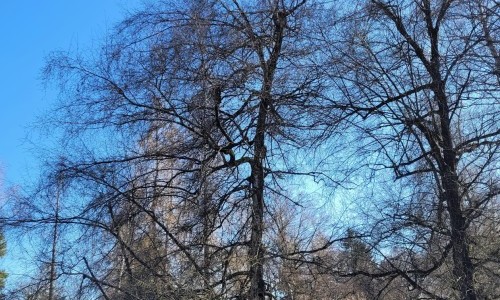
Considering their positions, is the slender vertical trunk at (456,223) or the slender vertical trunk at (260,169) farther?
the slender vertical trunk at (260,169)

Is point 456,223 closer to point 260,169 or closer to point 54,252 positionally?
point 260,169

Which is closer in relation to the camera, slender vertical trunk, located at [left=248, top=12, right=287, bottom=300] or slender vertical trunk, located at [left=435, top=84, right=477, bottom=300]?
slender vertical trunk, located at [left=435, top=84, right=477, bottom=300]

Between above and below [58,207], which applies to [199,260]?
below

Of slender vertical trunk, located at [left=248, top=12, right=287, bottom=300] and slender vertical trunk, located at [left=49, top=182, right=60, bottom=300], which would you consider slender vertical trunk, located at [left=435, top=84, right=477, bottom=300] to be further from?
slender vertical trunk, located at [left=49, top=182, right=60, bottom=300]

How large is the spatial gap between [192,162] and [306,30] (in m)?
2.97

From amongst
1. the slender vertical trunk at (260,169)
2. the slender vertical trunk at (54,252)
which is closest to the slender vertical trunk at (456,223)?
the slender vertical trunk at (260,169)

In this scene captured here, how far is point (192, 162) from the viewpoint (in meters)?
8.79

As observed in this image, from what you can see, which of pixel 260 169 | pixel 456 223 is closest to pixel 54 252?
pixel 260 169

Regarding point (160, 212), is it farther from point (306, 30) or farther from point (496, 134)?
point (496, 134)

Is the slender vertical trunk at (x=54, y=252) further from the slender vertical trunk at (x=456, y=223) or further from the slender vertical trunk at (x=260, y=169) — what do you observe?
the slender vertical trunk at (x=456, y=223)

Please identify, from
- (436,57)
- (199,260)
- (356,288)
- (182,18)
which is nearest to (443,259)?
(356,288)

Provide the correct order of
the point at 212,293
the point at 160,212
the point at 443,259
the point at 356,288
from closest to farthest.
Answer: the point at 212,293 < the point at 443,259 < the point at 160,212 < the point at 356,288

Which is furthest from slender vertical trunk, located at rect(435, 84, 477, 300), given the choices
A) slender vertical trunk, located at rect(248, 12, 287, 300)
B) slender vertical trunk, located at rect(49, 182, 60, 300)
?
slender vertical trunk, located at rect(49, 182, 60, 300)

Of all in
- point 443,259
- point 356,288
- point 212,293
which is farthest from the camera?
point 356,288
